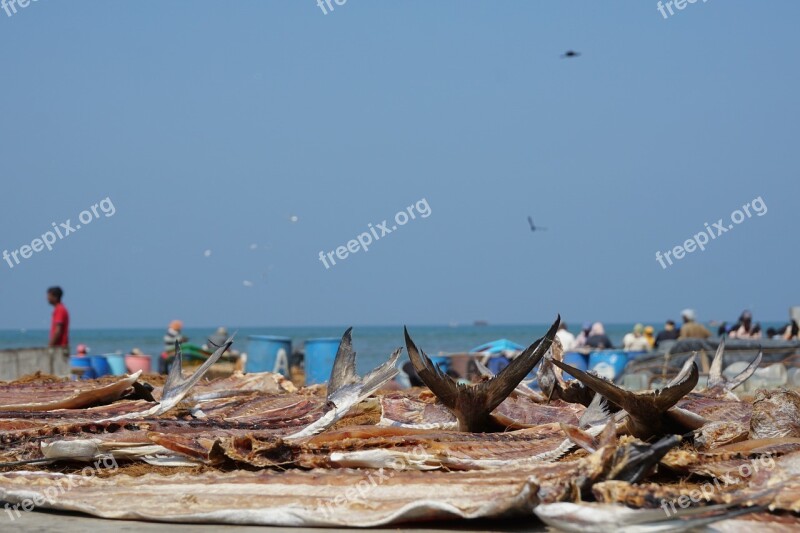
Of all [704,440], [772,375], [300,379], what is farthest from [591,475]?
[300,379]

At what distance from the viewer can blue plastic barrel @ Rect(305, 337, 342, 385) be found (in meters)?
17.4

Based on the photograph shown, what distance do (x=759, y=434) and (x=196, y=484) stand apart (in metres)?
3.11

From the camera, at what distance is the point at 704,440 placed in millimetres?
5461

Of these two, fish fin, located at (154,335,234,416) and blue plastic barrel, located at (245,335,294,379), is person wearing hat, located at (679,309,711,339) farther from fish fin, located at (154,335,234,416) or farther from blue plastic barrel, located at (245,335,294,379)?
fish fin, located at (154,335,234,416)

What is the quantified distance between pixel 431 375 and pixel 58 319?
9.88m

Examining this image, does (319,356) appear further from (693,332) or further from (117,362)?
(693,332)

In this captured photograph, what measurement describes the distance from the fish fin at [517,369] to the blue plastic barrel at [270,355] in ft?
40.9

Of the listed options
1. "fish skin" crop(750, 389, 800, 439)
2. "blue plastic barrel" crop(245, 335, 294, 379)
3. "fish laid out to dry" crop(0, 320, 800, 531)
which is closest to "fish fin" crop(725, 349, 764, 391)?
"fish laid out to dry" crop(0, 320, 800, 531)

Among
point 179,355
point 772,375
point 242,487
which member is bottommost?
point 772,375

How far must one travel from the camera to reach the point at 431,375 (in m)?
5.59

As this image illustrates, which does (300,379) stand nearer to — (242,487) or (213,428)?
(213,428)

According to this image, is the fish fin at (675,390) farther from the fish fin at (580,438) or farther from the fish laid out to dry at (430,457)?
the fish fin at (580,438)

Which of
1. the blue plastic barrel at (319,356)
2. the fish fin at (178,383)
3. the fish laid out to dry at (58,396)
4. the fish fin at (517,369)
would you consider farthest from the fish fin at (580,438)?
the blue plastic barrel at (319,356)

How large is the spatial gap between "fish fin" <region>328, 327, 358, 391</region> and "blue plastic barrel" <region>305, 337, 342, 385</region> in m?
11.1
